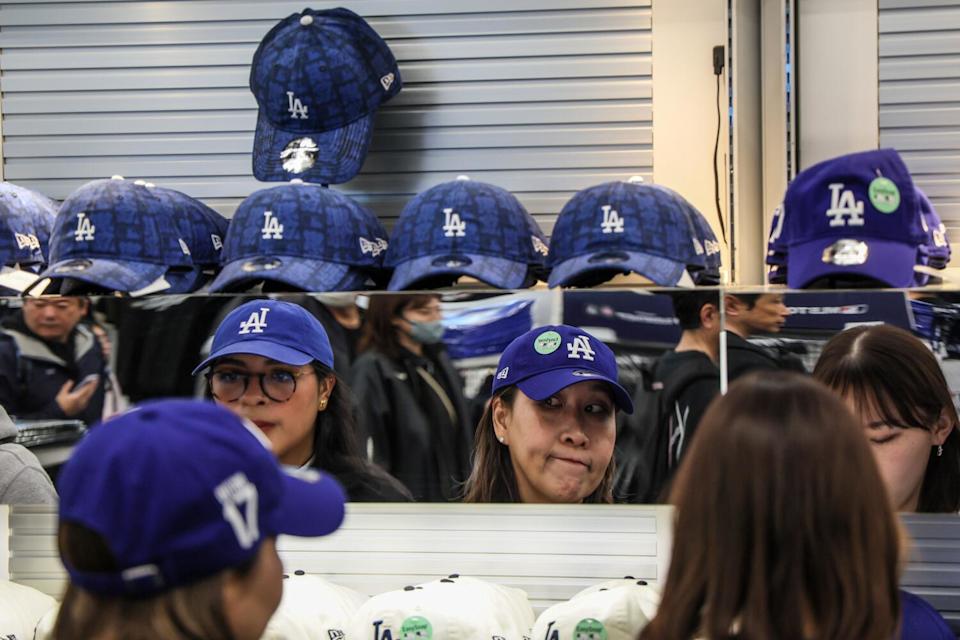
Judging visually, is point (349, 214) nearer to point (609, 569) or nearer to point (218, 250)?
point (218, 250)

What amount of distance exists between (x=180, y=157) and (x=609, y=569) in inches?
56.5

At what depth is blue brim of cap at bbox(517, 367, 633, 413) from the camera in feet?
6.28

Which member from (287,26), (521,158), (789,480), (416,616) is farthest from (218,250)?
(789,480)

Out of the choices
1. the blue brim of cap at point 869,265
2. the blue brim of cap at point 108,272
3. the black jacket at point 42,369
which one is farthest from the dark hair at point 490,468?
the blue brim of cap at point 108,272

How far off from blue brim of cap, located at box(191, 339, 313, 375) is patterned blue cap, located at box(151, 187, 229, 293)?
41 centimetres

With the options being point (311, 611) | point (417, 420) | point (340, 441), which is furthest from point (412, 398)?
point (311, 611)

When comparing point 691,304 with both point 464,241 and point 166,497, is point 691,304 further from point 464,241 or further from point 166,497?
point 166,497

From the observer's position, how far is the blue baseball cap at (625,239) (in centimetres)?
215

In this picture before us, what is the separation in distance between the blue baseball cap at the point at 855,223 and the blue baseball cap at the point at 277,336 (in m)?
0.79

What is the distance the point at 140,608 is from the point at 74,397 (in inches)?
46.4

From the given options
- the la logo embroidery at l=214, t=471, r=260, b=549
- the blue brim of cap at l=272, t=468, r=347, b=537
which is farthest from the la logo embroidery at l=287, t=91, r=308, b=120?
the la logo embroidery at l=214, t=471, r=260, b=549

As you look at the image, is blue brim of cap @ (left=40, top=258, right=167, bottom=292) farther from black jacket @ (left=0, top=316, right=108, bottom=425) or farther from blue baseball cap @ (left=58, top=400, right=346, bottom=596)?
blue baseball cap @ (left=58, top=400, right=346, bottom=596)

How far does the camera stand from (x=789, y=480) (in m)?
1.03

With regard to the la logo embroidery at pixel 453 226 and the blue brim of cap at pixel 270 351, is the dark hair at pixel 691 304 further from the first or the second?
the blue brim of cap at pixel 270 351
